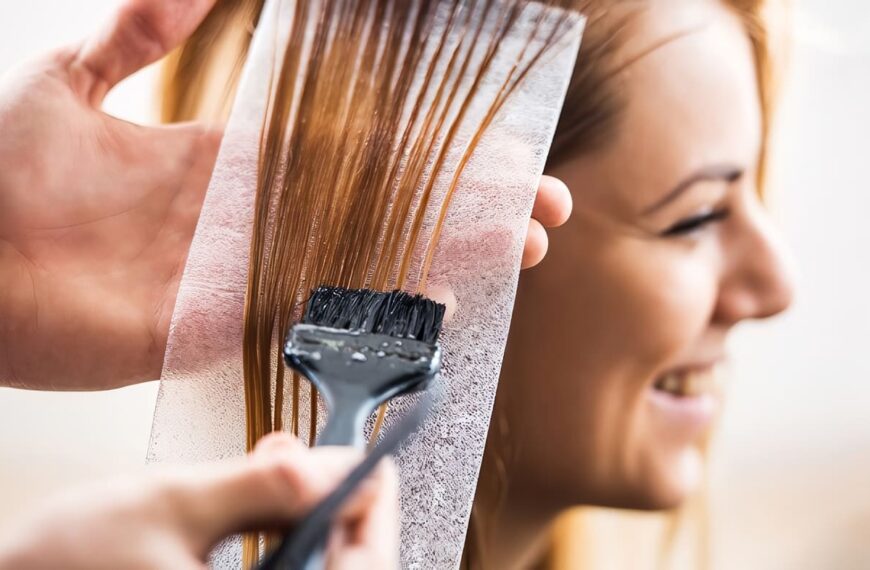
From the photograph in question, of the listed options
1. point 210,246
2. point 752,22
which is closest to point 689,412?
point 752,22

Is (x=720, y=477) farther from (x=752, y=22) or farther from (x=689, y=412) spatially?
(x=752, y=22)

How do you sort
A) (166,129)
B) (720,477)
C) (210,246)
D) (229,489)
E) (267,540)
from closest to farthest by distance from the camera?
(229,489) → (267,540) → (210,246) → (166,129) → (720,477)

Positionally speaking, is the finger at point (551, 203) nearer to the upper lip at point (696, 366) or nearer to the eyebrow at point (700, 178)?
the eyebrow at point (700, 178)

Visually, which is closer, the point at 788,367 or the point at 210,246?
the point at 210,246

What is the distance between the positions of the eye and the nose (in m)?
0.03

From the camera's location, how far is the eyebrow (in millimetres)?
891

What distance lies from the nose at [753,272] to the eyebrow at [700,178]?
54 mm

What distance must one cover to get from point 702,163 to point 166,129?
593mm

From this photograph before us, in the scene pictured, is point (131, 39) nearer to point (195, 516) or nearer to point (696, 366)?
point (195, 516)

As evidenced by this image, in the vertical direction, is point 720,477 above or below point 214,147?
below

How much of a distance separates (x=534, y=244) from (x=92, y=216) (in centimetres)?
45

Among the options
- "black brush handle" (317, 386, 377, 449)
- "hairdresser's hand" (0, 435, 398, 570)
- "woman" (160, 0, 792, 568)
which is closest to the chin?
"woman" (160, 0, 792, 568)

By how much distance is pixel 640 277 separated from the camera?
89 cm

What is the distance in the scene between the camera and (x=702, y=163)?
0.90 m
